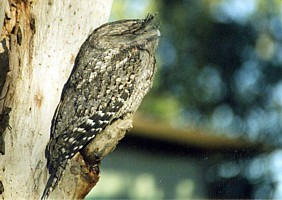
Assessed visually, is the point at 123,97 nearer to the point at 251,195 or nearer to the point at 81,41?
the point at 81,41

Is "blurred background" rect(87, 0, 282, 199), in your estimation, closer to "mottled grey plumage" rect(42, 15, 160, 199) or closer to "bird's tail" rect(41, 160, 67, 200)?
"mottled grey plumage" rect(42, 15, 160, 199)

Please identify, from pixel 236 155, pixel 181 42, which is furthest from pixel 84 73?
pixel 181 42

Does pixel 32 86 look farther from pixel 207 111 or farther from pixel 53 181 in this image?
pixel 207 111

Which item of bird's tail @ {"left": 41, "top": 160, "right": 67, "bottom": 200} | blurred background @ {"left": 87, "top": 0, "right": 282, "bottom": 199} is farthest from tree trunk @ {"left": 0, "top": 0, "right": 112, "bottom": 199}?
blurred background @ {"left": 87, "top": 0, "right": 282, "bottom": 199}

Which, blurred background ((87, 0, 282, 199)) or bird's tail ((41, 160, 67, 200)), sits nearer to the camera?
bird's tail ((41, 160, 67, 200))

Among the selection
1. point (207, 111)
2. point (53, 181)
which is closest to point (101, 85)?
point (53, 181)

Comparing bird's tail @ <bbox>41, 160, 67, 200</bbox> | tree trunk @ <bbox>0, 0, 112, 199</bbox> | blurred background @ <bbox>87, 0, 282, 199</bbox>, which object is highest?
blurred background @ <bbox>87, 0, 282, 199</bbox>
